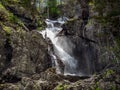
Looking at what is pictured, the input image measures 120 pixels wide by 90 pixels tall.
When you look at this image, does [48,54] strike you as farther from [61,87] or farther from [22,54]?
[61,87]

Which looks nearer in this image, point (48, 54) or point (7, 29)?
point (7, 29)

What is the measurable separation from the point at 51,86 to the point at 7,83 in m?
3.43

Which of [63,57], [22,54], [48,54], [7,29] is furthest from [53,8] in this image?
[22,54]

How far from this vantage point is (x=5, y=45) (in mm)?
22312

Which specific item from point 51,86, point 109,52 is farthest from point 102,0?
point 51,86

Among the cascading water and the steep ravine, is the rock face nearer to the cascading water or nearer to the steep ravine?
the steep ravine

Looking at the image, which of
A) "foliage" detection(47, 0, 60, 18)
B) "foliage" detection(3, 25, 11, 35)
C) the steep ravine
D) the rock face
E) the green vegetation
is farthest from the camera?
"foliage" detection(47, 0, 60, 18)

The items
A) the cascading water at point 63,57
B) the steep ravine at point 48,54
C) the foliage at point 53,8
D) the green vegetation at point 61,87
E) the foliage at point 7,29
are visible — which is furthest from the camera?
the foliage at point 53,8

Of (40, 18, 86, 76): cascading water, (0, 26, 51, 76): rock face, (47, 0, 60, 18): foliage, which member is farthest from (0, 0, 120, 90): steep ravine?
(47, 0, 60, 18): foliage

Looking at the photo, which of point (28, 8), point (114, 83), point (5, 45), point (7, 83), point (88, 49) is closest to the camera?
point (114, 83)

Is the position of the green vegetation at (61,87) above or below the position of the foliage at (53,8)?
below

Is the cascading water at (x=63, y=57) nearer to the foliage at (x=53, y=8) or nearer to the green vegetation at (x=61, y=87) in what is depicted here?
the green vegetation at (x=61, y=87)

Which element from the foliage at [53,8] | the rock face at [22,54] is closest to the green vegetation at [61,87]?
the rock face at [22,54]

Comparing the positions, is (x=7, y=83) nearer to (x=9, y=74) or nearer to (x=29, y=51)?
(x=9, y=74)
